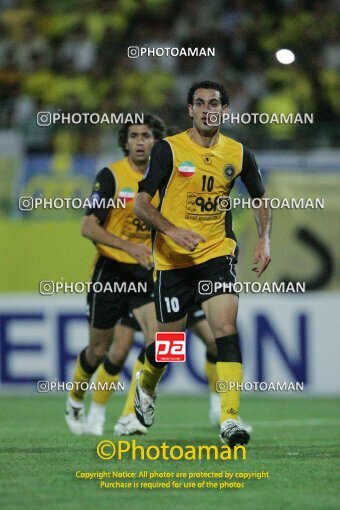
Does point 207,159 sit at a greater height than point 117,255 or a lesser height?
greater

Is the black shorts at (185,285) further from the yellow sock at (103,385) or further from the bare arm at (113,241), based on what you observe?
the yellow sock at (103,385)

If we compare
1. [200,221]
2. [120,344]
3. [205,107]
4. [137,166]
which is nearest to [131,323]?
[120,344]

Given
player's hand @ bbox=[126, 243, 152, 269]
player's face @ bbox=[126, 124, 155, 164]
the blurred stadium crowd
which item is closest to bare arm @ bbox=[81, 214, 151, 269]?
player's hand @ bbox=[126, 243, 152, 269]

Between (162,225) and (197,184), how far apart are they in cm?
33

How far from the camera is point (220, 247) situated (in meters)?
6.54

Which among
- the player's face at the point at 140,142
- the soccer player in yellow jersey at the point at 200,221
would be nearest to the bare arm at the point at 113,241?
the player's face at the point at 140,142

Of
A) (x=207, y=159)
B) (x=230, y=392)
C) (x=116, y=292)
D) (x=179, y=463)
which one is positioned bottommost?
(x=179, y=463)

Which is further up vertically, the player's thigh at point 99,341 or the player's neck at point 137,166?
the player's neck at point 137,166

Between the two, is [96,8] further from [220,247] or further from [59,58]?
[220,247]

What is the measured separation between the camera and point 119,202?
7871mm

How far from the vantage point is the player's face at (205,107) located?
6348 millimetres

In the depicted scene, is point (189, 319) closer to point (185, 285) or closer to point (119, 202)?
point (119, 202)

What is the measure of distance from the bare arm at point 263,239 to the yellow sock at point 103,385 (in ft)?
6.90

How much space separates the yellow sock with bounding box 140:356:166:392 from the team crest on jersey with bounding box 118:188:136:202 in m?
1.36
